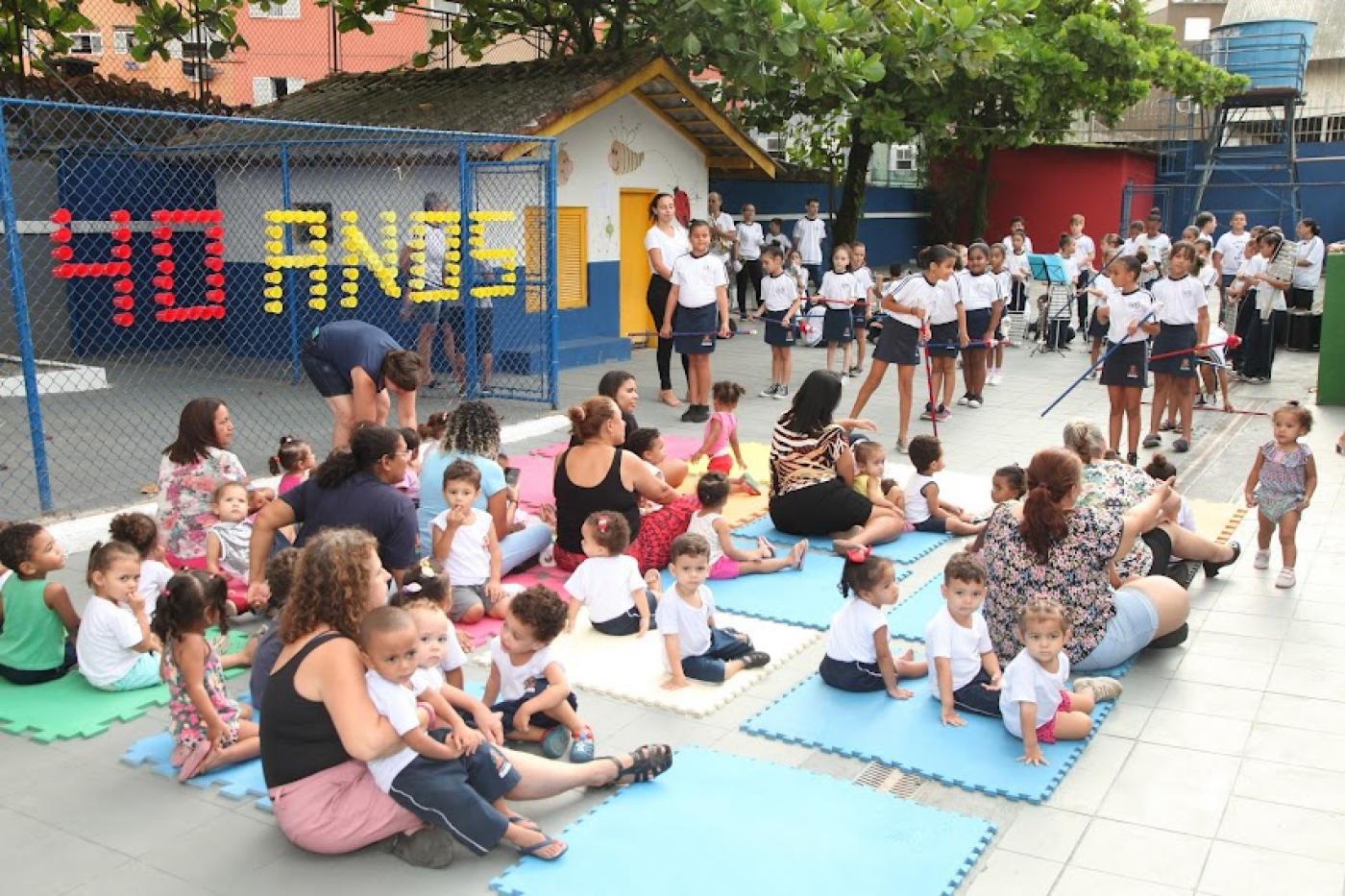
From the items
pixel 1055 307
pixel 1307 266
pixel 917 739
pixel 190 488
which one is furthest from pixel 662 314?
pixel 1307 266

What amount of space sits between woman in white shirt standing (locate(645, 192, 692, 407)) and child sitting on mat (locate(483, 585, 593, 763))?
6.64 meters

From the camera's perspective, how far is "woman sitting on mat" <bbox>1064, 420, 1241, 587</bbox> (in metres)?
5.81

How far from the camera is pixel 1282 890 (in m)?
3.85

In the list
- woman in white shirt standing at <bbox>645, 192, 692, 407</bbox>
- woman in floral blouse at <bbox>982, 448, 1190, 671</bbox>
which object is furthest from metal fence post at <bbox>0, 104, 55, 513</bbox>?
woman in white shirt standing at <bbox>645, 192, 692, 407</bbox>

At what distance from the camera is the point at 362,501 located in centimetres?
557

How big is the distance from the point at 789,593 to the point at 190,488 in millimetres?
3168

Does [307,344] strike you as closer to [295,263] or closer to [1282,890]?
[295,263]

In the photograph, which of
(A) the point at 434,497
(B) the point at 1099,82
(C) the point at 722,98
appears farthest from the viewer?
(B) the point at 1099,82

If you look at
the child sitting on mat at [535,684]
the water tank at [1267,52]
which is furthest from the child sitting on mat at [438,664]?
the water tank at [1267,52]

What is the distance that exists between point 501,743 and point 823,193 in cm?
1856

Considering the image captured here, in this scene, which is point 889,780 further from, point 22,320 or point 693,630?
point 22,320

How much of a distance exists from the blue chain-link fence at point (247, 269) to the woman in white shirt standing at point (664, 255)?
1.01 metres

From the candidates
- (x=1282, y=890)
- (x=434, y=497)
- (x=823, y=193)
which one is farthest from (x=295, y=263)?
(x=823, y=193)

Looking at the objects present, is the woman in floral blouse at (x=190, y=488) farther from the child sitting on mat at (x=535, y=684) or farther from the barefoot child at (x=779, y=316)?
the barefoot child at (x=779, y=316)
